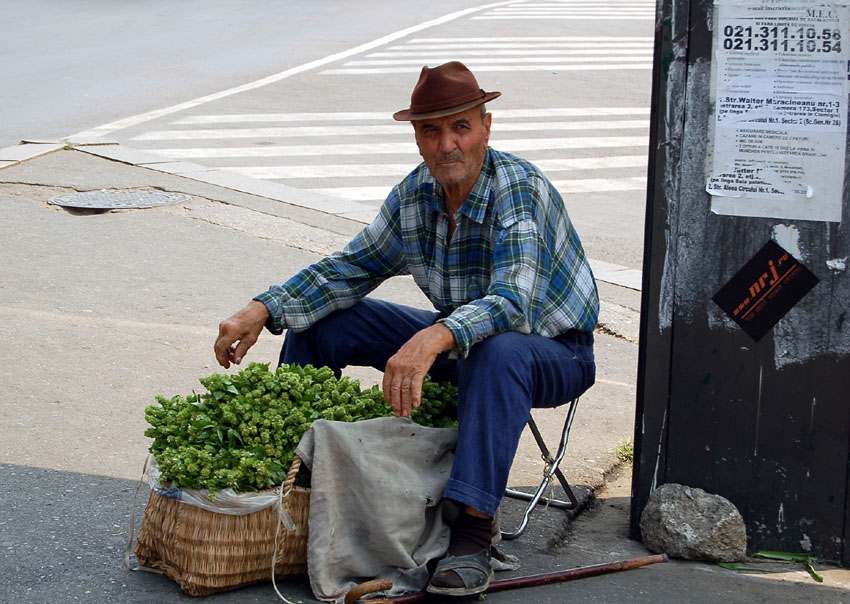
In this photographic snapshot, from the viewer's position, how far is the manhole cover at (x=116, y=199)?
7.21 metres

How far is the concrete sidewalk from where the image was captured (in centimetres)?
292

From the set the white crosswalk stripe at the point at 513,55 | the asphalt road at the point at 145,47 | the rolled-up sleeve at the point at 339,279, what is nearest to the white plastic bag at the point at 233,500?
the rolled-up sleeve at the point at 339,279

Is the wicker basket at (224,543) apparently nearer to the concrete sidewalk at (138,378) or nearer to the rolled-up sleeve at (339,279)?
the concrete sidewalk at (138,378)

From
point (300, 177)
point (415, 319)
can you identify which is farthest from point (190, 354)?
point (300, 177)

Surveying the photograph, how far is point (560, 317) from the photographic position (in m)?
3.13

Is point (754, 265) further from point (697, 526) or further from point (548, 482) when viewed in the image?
point (548, 482)

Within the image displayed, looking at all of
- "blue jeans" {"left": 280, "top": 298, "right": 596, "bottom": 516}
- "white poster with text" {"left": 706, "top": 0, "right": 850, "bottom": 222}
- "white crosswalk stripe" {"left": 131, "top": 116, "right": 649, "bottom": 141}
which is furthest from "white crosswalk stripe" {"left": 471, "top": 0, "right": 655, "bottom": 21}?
"white poster with text" {"left": 706, "top": 0, "right": 850, "bottom": 222}

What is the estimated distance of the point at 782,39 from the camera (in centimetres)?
283

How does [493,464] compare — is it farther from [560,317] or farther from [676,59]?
[676,59]

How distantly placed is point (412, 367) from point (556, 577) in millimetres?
709

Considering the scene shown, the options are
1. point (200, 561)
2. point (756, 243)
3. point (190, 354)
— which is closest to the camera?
point (200, 561)

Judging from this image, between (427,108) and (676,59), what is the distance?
2.28ft

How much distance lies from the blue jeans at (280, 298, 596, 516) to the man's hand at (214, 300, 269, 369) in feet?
0.57

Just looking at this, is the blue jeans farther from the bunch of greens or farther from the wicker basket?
the wicker basket
